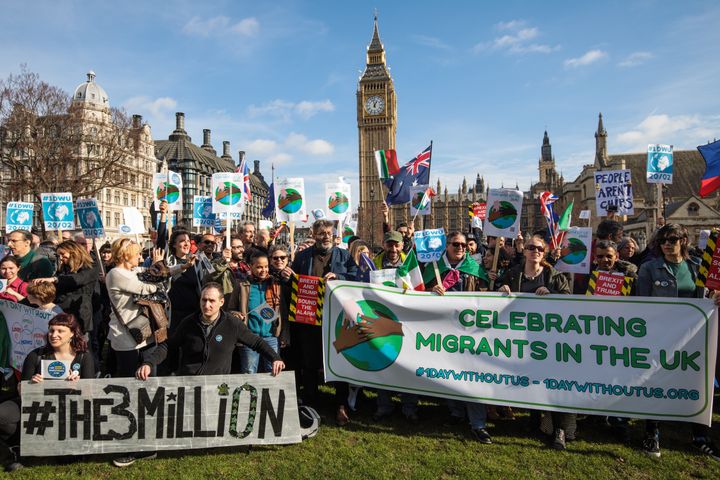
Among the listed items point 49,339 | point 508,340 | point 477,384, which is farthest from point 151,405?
point 508,340

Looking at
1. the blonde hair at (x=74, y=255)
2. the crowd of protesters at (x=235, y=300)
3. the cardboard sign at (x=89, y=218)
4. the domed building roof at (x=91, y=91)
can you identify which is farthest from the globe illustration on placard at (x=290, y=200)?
the domed building roof at (x=91, y=91)

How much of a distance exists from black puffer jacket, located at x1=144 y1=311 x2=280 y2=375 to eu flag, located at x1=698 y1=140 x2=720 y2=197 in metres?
6.46

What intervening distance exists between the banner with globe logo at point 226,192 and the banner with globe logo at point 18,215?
14.5 feet

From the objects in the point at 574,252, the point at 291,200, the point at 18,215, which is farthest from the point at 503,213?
the point at 18,215

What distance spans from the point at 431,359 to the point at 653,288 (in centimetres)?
261

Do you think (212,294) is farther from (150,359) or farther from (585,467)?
(585,467)

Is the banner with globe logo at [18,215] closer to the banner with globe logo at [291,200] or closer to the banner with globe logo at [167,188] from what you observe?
the banner with globe logo at [167,188]

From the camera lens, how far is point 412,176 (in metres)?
8.90

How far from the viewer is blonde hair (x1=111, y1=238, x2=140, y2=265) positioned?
454 centimetres

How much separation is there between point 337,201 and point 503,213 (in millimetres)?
3919

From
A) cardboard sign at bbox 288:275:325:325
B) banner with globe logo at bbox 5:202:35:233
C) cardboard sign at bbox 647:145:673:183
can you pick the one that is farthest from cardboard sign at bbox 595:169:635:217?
banner with globe logo at bbox 5:202:35:233

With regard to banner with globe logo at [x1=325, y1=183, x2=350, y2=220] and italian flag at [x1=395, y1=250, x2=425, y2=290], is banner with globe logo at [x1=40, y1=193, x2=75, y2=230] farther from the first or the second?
italian flag at [x1=395, y1=250, x2=425, y2=290]

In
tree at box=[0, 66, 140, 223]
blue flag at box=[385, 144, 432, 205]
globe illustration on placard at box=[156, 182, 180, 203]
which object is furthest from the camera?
tree at box=[0, 66, 140, 223]

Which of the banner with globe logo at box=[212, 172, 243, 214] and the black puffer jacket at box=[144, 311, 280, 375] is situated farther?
the banner with globe logo at box=[212, 172, 243, 214]
